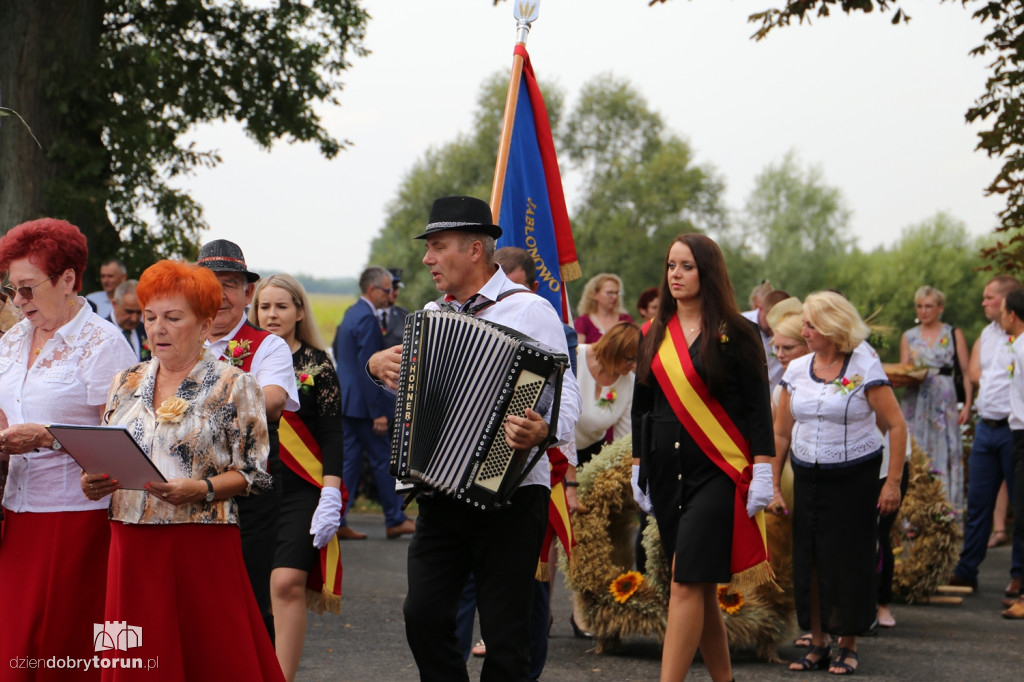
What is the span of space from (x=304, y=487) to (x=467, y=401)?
1797 millimetres

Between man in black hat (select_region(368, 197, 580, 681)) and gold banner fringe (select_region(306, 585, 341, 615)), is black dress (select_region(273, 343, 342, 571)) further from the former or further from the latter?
man in black hat (select_region(368, 197, 580, 681))

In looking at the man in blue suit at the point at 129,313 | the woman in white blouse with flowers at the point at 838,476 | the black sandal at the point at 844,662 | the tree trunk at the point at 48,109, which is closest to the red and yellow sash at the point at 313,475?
the woman in white blouse with flowers at the point at 838,476

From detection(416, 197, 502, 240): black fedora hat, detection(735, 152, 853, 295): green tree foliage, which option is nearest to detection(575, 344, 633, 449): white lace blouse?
detection(416, 197, 502, 240): black fedora hat

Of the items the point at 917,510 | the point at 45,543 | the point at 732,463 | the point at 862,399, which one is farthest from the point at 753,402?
the point at 917,510

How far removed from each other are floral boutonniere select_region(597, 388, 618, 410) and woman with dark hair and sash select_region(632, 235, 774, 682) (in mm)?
2002

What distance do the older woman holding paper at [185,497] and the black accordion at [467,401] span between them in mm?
530

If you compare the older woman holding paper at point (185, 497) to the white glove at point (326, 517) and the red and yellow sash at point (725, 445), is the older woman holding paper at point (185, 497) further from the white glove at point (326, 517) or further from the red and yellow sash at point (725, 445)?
the red and yellow sash at point (725, 445)

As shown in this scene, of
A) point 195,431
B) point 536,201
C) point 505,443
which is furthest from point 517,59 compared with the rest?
point 195,431

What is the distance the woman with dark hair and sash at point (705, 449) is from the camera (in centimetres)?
532

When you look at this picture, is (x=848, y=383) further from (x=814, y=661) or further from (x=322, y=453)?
(x=322, y=453)

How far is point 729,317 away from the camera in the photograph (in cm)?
546

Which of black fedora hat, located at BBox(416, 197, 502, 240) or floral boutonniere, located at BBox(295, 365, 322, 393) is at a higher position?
black fedora hat, located at BBox(416, 197, 502, 240)

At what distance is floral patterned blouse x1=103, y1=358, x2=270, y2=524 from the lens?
12.5ft

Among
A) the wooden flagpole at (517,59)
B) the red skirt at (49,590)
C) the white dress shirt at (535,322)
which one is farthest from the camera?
the wooden flagpole at (517,59)
